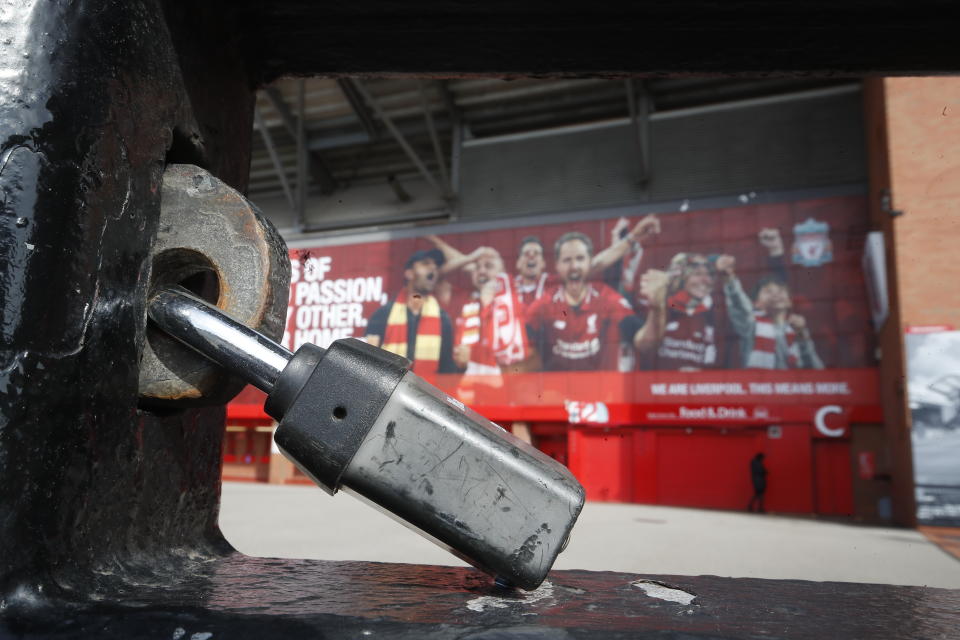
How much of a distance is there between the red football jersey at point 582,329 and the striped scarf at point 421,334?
2.58 meters

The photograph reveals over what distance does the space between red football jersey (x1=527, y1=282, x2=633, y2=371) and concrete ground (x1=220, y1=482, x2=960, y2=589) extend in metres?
5.44

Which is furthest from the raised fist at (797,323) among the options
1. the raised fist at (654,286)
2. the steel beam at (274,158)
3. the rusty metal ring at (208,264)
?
the rusty metal ring at (208,264)

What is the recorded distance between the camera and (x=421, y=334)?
59.7 ft

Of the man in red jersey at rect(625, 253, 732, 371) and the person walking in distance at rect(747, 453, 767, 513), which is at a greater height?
the man in red jersey at rect(625, 253, 732, 371)

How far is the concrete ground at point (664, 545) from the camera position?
584cm

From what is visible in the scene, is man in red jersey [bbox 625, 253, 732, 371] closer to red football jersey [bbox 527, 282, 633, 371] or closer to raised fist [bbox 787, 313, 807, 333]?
red football jersey [bbox 527, 282, 633, 371]

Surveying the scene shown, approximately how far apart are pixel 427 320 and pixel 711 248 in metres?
7.37

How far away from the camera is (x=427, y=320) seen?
18188mm

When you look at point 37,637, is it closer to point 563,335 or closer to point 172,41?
point 172,41

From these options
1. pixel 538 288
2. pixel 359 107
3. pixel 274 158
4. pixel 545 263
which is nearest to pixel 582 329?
pixel 538 288

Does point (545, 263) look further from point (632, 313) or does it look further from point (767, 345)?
point (767, 345)

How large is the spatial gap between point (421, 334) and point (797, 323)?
9.16 metres

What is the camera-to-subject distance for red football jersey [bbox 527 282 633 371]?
16.8 meters

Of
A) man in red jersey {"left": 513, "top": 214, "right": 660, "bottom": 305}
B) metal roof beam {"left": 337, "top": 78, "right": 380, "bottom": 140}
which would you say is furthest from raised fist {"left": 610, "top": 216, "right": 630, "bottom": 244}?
metal roof beam {"left": 337, "top": 78, "right": 380, "bottom": 140}
